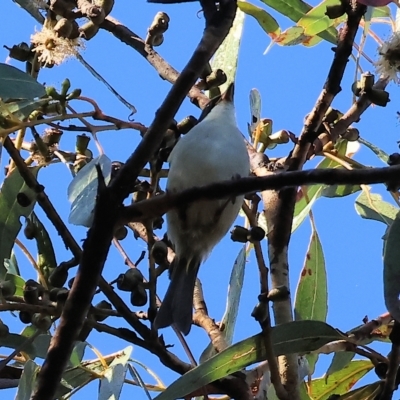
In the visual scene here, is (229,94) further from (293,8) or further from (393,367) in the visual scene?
(393,367)

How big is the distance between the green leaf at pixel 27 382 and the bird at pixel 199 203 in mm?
342

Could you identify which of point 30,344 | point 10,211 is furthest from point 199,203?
point 30,344

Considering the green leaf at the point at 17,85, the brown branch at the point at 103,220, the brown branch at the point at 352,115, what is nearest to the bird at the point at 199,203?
the brown branch at the point at 352,115

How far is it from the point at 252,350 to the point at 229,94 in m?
0.96

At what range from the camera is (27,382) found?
50.6 inches

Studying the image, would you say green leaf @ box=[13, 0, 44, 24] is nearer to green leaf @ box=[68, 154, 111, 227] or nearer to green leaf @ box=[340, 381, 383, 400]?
green leaf @ box=[68, 154, 111, 227]

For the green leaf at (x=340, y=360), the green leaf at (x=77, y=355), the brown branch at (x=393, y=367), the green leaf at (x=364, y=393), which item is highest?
the green leaf at (x=77, y=355)

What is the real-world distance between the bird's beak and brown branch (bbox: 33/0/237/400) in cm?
97

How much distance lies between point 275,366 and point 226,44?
1.02 meters

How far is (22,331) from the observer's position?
1.61 meters

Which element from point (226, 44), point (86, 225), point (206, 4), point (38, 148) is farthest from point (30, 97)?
point (226, 44)

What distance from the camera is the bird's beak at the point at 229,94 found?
2.00 meters

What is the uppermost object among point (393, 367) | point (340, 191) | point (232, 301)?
point (340, 191)

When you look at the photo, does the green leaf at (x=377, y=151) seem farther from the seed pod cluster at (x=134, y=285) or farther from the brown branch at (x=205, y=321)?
the seed pod cluster at (x=134, y=285)
